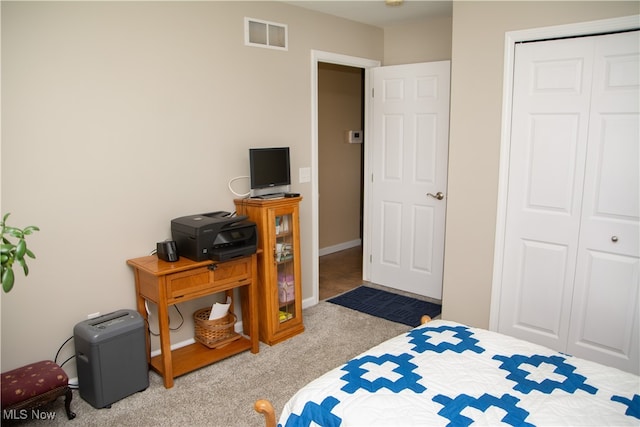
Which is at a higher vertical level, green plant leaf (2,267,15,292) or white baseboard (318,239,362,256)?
green plant leaf (2,267,15,292)

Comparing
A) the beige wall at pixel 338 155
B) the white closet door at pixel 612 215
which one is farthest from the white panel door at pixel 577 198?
the beige wall at pixel 338 155

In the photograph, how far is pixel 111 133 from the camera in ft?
9.21

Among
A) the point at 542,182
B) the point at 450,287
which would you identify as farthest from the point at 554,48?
the point at 450,287

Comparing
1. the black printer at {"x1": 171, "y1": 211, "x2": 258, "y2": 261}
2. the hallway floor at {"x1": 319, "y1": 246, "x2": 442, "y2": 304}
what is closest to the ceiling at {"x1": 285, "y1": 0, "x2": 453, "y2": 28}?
the black printer at {"x1": 171, "y1": 211, "x2": 258, "y2": 261}

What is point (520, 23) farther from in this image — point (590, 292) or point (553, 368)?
point (553, 368)

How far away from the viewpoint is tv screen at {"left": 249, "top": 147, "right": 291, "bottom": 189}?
3.40m

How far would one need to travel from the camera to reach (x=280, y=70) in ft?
12.2

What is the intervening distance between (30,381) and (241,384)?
1.12 meters

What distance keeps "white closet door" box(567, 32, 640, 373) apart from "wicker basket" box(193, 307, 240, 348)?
92.5 inches

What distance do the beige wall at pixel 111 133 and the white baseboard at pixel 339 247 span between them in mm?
2451

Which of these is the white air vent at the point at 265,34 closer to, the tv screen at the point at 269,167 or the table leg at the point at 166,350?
the tv screen at the point at 269,167

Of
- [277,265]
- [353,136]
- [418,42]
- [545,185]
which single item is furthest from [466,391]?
[353,136]

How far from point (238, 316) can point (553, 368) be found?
7.72 ft

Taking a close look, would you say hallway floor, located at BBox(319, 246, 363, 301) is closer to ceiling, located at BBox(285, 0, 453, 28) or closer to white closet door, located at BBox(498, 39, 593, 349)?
white closet door, located at BBox(498, 39, 593, 349)
